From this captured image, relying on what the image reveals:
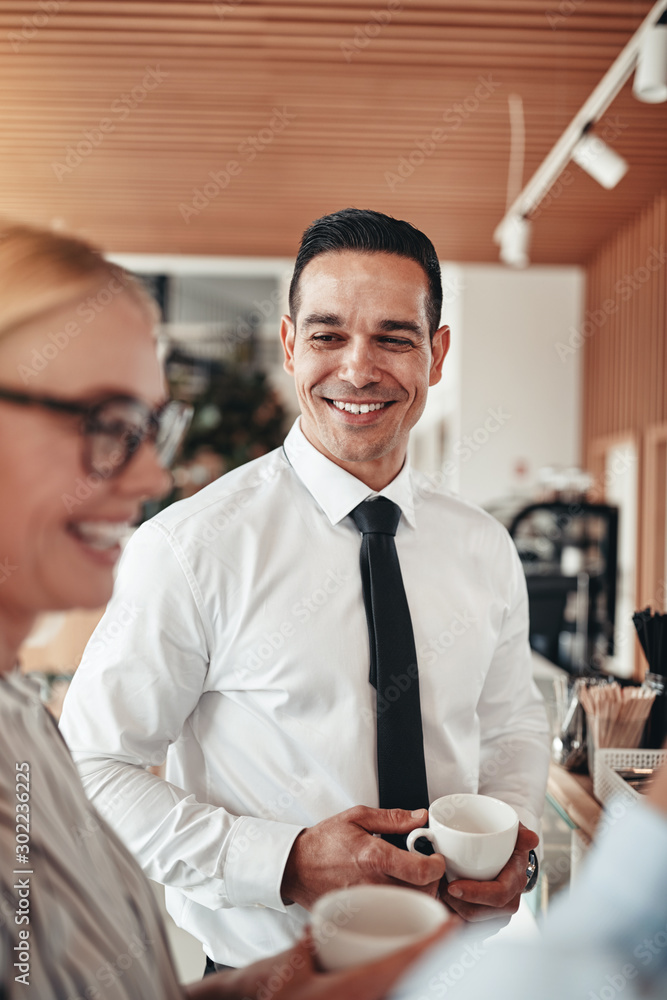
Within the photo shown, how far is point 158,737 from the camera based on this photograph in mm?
1088

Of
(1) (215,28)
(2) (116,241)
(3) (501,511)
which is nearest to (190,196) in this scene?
(2) (116,241)

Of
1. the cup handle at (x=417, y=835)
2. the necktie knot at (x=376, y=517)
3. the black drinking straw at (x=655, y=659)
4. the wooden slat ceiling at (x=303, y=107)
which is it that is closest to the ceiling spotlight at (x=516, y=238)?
the wooden slat ceiling at (x=303, y=107)

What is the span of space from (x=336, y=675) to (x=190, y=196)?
5.05m

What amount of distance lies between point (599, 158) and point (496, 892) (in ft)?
11.4

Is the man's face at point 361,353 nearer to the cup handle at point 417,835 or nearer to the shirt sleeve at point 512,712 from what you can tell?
the shirt sleeve at point 512,712

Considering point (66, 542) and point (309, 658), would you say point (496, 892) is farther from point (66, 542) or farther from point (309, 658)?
point (66, 542)

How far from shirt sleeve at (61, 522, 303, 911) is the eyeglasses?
627 millimetres

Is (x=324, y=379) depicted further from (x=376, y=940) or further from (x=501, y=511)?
(x=501, y=511)

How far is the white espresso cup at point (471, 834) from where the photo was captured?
0.89m

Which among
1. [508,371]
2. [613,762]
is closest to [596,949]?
[613,762]

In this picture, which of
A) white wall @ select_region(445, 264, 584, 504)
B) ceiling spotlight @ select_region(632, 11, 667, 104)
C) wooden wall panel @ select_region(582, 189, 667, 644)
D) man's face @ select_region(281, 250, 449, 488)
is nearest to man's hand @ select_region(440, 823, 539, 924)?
man's face @ select_region(281, 250, 449, 488)

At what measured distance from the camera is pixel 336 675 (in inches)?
45.0

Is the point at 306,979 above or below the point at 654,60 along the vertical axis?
below

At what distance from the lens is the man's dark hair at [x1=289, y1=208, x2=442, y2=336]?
1.14m
